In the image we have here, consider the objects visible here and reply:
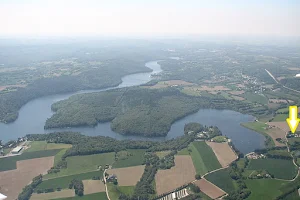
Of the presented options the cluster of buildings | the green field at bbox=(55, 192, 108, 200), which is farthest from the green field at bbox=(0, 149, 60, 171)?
the cluster of buildings

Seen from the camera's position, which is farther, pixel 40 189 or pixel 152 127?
pixel 152 127

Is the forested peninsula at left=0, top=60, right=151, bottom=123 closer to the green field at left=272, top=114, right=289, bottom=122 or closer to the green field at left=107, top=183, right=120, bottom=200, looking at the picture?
the green field at left=107, top=183, right=120, bottom=200

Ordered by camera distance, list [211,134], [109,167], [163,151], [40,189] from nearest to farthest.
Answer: [40,189] < [109,167] < [163,151] < [211,134]

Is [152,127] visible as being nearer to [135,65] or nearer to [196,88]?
[196,88]

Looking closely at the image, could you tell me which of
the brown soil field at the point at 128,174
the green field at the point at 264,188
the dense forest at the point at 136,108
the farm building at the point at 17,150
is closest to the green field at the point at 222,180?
the green field at the point at 264,188

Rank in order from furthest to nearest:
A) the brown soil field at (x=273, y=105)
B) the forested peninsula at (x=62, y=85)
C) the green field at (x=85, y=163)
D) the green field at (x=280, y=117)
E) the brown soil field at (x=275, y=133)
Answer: the forested peninsula at (x=62, y=85), the brown soil field at (x=273, y=105), the green field at (x=280, y=117), the brown soil field at (x=275, y=133), the green field at (x=85, y=163)

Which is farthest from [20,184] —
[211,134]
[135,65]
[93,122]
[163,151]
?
[135,65]

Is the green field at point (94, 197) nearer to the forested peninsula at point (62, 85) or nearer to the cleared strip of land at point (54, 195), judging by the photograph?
the cleared strip of land at point (54, 195)
